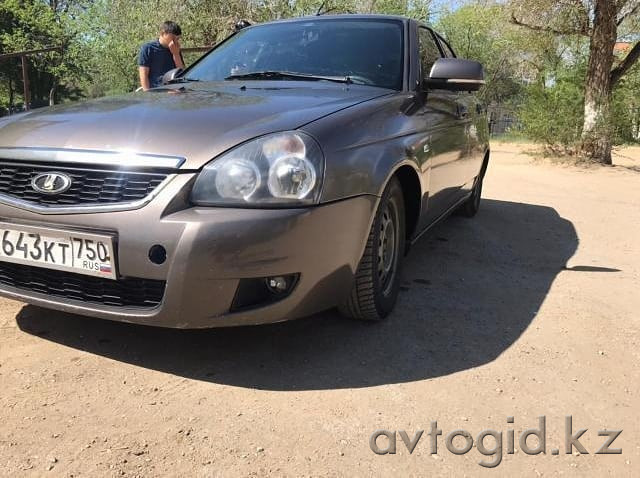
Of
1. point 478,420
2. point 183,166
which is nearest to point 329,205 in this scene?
point 183,166

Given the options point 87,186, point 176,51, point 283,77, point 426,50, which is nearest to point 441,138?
point 426,50

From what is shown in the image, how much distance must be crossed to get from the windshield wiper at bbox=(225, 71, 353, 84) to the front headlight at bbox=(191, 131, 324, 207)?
41.1 inches

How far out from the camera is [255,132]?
88.3 inches

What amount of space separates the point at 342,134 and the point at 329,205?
0.33 m

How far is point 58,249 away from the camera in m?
2.20

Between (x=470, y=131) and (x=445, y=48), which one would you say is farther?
(x=445, y=48)

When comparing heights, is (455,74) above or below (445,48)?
below

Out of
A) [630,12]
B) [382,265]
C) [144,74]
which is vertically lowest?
[382,265]

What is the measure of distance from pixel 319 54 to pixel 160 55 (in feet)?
10.3

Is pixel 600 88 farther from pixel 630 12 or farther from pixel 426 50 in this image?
pixel 426 50

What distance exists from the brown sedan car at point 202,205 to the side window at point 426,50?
92 cm

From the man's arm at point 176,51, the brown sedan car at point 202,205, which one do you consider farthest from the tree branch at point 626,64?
the brown sedan car at point 202,205

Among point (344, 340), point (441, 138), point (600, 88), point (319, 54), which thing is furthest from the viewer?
point (600, 88)

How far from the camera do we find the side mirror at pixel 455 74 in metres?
3.29
